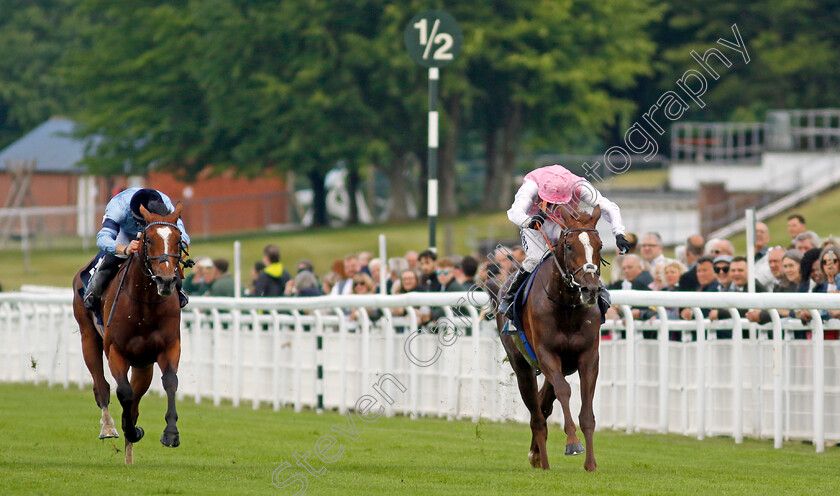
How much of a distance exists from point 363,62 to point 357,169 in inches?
129

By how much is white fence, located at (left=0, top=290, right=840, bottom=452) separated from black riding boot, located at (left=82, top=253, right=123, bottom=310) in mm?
1460

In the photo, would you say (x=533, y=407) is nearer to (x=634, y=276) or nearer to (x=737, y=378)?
(x=737, y=378)

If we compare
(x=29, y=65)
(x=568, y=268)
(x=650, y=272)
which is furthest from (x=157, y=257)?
(x=29, y=65)

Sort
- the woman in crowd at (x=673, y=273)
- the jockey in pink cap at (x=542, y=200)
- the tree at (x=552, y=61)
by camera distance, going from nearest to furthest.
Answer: the jockey in pink cap at (x=542, y=200)
the woman in crowd at (x=673, y=273)
the tree at (x=552, y=61)

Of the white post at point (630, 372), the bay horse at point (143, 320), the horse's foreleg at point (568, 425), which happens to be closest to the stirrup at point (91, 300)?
the bay horse at point (143, 320)

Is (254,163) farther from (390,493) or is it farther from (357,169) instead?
(390,493)

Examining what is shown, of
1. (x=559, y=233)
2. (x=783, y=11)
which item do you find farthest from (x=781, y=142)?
(x=559, y=233)

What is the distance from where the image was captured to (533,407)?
378 inches

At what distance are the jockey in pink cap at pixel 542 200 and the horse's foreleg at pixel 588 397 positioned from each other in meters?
0.80

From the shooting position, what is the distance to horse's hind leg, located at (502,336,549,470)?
30.4 feet

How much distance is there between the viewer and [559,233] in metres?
9.50

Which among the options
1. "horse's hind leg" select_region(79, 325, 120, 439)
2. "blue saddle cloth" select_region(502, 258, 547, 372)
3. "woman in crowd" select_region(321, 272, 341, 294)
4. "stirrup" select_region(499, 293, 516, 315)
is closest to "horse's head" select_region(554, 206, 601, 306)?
"blue saddle cloth" select_region(502, 258, 547, 372)

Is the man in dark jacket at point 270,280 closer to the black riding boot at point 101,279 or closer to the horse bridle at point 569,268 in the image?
the black riding boot at point 101,279

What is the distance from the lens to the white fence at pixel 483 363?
35.1 ft
